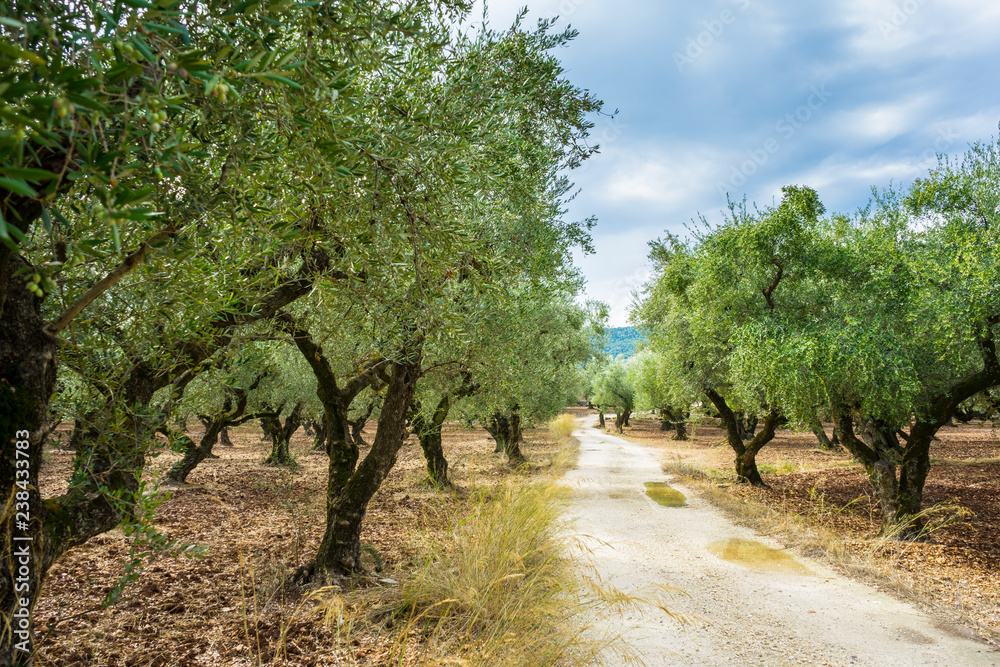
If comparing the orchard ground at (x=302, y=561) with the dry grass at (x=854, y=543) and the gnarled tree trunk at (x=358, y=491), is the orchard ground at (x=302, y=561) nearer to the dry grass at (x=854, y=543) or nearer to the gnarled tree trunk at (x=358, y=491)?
the dry grass at (x=854, y=543)

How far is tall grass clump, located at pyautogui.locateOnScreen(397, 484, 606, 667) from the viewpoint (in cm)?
453

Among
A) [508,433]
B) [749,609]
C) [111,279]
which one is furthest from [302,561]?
[508,433]

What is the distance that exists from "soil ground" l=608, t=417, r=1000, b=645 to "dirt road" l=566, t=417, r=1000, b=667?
31.8 inches

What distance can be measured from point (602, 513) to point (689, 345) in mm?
6595

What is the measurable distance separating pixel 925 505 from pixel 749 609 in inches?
437

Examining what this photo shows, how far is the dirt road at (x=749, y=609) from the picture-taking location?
238 inches

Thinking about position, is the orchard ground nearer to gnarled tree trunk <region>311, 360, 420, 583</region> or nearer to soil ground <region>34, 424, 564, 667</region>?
soil ground <region>34, 424, 564, 667</region>

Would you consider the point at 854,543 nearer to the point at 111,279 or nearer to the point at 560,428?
the point at 111,279

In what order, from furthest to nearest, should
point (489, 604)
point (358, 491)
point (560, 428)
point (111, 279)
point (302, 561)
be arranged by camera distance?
point (560, 428), point (302, 561), point (358, 491), point (489, 604), point (111, 279)

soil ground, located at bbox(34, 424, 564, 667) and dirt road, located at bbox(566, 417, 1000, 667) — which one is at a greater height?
soil ground, located at bbox(34, 424, 564, 667)

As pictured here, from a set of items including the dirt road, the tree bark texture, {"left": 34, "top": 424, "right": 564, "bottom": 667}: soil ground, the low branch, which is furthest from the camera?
the tree bark texture

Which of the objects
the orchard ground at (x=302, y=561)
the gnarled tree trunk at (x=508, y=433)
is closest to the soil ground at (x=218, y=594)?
the orchard ground at (x=302, y=561)

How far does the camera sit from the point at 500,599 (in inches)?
215

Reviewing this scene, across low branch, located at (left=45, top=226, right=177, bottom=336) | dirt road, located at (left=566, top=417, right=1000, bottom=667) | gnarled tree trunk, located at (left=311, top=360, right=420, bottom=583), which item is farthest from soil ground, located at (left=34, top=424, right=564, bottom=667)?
dirt road, located at (left=566, top=417, right=1000, bottom=667)
